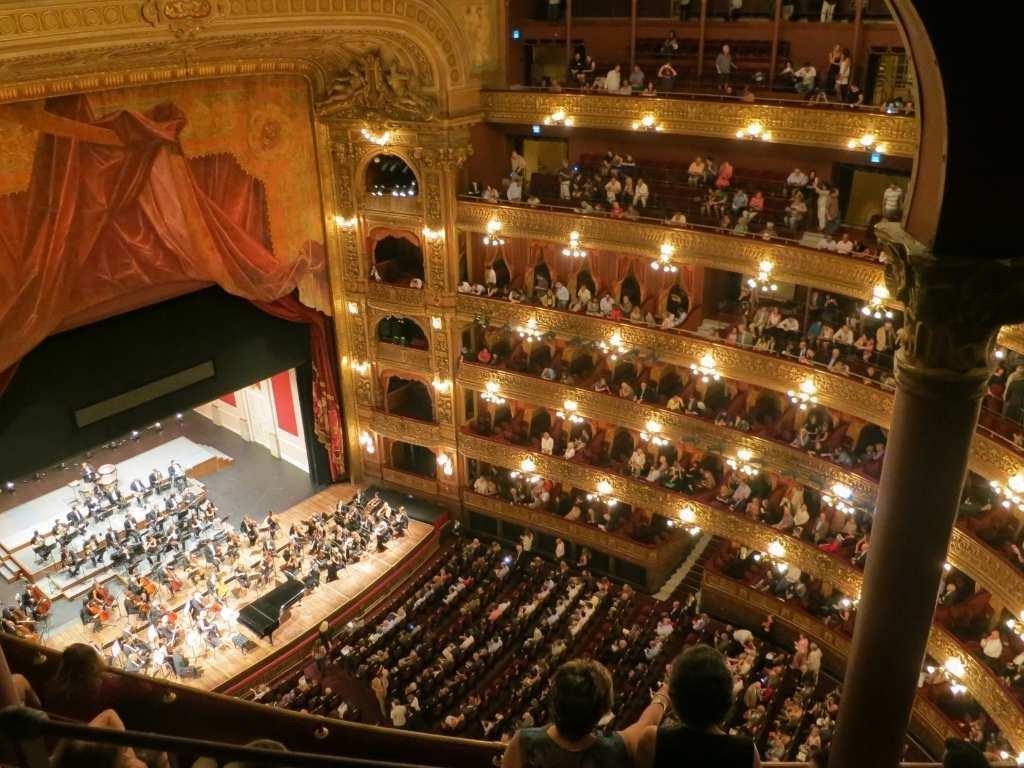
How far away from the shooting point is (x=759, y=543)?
70.6 ft

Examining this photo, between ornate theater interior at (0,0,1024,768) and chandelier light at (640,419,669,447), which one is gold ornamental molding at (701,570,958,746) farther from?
chandelier light at (640,419,669,447)

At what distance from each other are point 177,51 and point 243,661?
14571 millimetres

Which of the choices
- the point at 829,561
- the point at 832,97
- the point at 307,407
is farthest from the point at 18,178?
the point at 829,561

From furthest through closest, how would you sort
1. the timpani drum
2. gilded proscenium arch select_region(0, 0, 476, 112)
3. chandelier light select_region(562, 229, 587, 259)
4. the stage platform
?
1. the timpani drum
2. the stage platform
3. chandelier light select_region(562, 229, 587, 259)
4. gilded proscenium arch select_region(0, 0, 476, 112)

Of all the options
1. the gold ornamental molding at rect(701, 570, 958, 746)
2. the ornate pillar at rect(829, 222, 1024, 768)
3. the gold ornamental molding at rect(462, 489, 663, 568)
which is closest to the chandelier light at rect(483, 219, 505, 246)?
the gold ornamental molding at rect(462, 489, 663, 568)

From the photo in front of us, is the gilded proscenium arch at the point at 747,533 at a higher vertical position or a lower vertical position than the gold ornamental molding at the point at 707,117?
lower

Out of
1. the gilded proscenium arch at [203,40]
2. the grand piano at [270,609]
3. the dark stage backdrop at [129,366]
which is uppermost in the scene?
the gilded proscenium arch at [203,40]

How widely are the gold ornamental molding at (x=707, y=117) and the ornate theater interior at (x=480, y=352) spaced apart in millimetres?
89

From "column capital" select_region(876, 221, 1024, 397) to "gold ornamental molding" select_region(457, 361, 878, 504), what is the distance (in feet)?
45.2

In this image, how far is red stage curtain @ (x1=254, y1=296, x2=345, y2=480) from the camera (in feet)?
84.6

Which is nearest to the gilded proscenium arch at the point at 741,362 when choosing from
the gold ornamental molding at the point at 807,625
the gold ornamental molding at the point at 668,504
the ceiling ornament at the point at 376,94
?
the gold ornamental molding at the point at 668,504

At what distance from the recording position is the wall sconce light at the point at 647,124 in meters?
21.4

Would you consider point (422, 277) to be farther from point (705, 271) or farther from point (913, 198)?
point (913, 198)

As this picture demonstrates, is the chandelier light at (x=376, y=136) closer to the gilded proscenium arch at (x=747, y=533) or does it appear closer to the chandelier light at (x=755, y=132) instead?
the gilded proscenium arch at (x=747, y=533)
